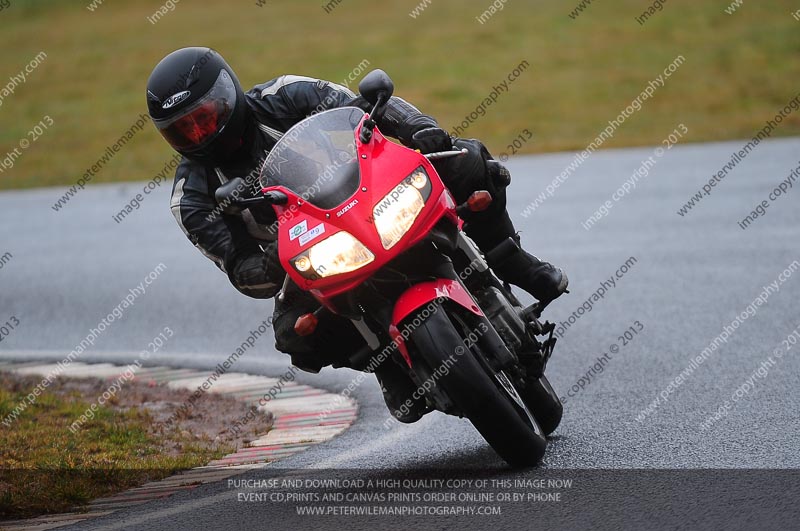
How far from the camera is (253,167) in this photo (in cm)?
624

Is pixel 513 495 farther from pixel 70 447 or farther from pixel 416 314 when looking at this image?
pixel 70 447

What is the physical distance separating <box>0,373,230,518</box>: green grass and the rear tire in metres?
1.73

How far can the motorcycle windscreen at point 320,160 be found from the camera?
5.30m

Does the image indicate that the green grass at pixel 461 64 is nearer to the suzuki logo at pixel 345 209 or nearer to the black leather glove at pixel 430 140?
the black leather glove at pixel 430 140

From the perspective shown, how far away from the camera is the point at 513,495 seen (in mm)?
5090

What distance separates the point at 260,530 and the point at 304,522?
0.18m

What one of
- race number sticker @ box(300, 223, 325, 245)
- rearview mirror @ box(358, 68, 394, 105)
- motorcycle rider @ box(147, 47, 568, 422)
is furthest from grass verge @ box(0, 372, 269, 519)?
rearview mirror @ box(358, 68, 394, 105)

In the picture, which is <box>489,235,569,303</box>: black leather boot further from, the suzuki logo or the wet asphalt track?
the suzuki logo

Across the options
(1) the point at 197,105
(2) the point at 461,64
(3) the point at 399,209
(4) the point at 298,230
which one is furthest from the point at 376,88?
(2) the point at 461,64

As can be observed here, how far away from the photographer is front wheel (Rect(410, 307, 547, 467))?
16.5 ft

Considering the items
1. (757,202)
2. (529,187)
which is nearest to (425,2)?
(529,187)

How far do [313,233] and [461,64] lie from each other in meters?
23.9

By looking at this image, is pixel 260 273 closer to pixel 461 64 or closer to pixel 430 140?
pixel 430 140

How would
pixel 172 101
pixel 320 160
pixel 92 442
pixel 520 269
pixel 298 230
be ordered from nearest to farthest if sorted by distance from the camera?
pixel 298 230 → pixel 320 160 → pixel 172 101 → pixel 520 269 → pixel 92 442
